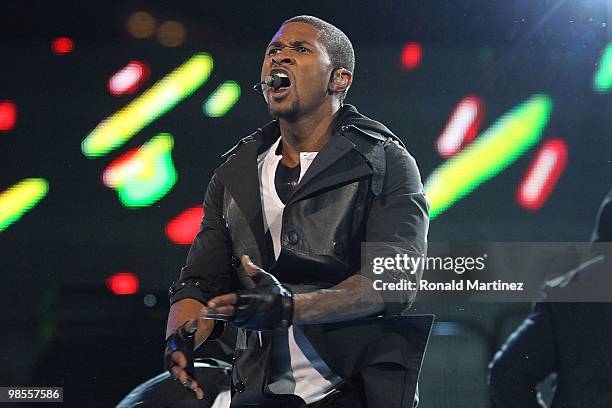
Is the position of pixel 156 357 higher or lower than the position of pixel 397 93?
lower

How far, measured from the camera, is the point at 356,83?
2758 millimetres

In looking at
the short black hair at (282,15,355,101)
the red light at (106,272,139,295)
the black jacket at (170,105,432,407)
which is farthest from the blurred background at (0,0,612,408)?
the black jacket at (170,105,432,407)

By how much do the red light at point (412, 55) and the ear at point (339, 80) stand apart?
780 millimetres

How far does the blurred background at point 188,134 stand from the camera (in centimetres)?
270

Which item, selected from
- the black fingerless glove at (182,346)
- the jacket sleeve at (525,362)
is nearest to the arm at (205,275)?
the black fingerless glove at (182,346)

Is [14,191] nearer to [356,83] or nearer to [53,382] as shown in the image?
[53,382]

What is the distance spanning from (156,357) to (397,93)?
1128 millimetres

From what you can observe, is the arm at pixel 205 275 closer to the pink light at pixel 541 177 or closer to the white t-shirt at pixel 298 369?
the white t-shirt at pixel 298 369

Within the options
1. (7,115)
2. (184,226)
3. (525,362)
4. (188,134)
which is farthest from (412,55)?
(7,115)

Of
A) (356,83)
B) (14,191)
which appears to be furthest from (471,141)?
(14,191)

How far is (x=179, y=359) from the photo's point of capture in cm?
158

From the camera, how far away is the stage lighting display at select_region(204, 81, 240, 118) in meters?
2.76

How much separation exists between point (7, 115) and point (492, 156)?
Result: 61.2 inches

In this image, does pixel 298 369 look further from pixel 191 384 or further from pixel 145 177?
pixel 145 177
